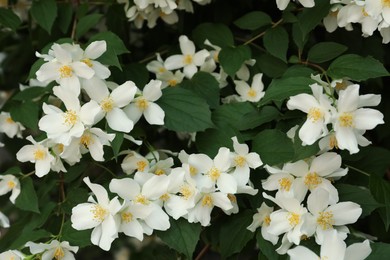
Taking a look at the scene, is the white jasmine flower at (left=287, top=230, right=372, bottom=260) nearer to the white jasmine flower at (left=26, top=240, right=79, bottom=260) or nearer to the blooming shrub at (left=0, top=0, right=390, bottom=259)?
the blooming shrub at (left=0, top=0, right=390, bottom=259)

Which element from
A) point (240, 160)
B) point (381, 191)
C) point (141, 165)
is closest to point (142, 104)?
point (141, 165)

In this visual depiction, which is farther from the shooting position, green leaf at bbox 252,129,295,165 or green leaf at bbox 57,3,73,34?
green leaf at bbox 57,3,73,34

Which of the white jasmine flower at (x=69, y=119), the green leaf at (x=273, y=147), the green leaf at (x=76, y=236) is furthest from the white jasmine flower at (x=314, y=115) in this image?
the green leaf at (x=76, y=236)

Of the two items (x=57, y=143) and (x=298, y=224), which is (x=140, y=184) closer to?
(x=57, y=143)

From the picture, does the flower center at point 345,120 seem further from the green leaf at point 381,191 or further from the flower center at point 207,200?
the flower center at point 207,200

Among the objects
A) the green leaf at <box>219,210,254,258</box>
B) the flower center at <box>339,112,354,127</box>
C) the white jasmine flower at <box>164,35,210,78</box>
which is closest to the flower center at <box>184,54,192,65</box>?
the white jasmine flower at <box>164,35,210,78</box>
